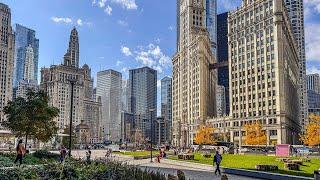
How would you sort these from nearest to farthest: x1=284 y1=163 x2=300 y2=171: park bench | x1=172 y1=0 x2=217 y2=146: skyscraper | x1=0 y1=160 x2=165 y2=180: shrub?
x1=0 y1=160 x2=165 y2=180: shrub, x1=284 y1=163 x2=300 y2=171: park bench, x1=172 y1=0 x2=217 y2=146: skyscraper

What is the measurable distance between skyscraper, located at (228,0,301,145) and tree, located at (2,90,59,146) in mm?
84702

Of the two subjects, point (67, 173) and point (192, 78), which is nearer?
point (67, 173)

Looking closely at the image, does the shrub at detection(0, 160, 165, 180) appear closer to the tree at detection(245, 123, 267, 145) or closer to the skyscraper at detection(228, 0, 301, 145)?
the tree at detection(245, 123, 267, 145)

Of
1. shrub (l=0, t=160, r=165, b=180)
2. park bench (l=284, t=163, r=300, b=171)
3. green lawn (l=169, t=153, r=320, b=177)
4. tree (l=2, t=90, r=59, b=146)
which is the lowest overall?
green lawn (l=169, t=153, r=320, b=177)

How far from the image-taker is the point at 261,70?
426ft

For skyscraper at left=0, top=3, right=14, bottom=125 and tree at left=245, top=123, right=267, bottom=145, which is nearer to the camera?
tree at left=245, top=123, right=267, bottom=145

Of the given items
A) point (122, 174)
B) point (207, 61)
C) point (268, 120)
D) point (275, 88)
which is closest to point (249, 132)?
point (268, 120)

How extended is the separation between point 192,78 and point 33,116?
119m

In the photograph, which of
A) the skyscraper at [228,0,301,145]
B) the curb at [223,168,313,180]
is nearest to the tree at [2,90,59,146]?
the curb at [223,168,313,180]

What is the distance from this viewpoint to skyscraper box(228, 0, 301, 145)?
122625mm

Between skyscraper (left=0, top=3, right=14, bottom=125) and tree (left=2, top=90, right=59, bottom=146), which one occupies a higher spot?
skyscraper (left=0, top=3, right=14, bottom=125)

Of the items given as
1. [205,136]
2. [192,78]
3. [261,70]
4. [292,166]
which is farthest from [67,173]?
[192,78]

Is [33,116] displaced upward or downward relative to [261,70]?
downward

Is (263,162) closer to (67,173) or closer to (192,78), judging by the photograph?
(67,173)
